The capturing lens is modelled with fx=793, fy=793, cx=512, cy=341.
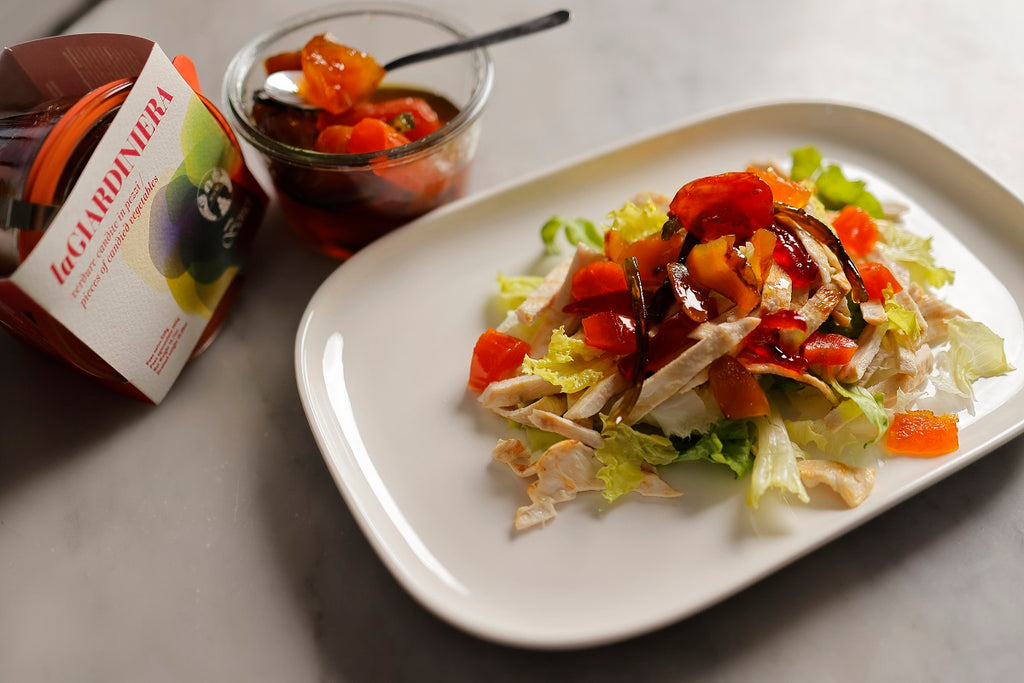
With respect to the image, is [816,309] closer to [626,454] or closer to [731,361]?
[731,361]

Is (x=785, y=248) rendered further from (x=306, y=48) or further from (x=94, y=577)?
(x=94, y=577)

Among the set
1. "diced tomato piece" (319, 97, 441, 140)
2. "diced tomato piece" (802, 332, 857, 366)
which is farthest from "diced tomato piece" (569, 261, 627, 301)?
"diced tomato piece" (319, 97, 441, 140)

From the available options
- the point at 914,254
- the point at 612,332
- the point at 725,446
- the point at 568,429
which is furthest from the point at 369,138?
the point at 914,254

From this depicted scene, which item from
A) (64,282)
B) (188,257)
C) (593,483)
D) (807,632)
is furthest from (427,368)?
(807,632)

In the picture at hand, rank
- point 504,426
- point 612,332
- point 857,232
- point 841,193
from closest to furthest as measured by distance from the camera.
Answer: point 612,332, point 504,426, point 857,232, point 841,193

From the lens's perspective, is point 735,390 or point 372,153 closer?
point 735,390

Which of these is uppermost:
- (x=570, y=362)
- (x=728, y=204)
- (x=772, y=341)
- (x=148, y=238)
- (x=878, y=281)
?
(x=148, y=238)

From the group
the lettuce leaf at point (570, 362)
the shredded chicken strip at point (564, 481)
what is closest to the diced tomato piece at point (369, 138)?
the lettuce leaf at point (570, 362)

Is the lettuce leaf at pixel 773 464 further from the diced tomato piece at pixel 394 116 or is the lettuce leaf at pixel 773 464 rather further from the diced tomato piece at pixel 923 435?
the diced tomato piece at pixel 394 116

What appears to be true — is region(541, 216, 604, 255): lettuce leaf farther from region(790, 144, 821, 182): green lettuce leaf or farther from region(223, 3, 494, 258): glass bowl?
region(790, 144, 821, 182): green lettuce leaf
